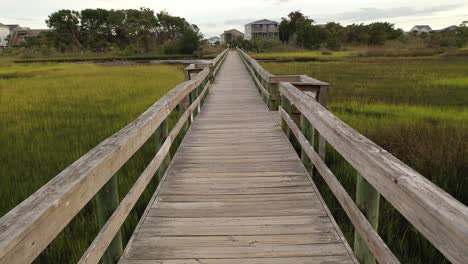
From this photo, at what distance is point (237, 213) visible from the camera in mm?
3213

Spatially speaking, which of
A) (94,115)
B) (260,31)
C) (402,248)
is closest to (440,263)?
(402,248)

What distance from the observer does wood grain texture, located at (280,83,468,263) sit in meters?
A: 1.23

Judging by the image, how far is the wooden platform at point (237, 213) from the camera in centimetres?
258

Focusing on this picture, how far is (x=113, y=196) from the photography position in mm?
2408

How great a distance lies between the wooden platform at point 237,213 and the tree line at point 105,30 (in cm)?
6750

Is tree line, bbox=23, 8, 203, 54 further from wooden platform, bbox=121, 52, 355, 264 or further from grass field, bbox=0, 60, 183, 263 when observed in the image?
wooden platform, bbox=121, 52, 355, 264

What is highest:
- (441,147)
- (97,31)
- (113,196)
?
(97,31)

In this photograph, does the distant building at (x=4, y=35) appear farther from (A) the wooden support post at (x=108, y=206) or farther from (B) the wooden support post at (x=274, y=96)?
(A) the wooden support post at (x=108, y=206)

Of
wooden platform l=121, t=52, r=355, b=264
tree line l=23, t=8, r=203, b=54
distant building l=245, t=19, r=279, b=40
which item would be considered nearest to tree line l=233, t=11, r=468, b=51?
tree line l=23, t=8, r=203, b=54

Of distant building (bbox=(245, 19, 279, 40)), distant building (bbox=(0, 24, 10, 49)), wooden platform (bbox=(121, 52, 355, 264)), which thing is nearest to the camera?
wooden platform (bbox=(121, 52, 355, 264))

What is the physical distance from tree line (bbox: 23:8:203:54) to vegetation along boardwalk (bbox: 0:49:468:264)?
6790cm

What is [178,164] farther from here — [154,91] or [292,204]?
[154,91]

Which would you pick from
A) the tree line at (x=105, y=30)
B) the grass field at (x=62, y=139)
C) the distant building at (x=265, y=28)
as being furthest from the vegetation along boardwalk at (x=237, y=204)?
the distant building at (x=265, y=28)

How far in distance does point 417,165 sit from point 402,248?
2.15 m
